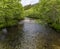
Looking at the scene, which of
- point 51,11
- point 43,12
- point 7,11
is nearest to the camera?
point 51,11

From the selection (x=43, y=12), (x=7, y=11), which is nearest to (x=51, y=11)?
(x=43, y=12)

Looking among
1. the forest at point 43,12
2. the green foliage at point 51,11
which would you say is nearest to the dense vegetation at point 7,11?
the forest at point 43,12

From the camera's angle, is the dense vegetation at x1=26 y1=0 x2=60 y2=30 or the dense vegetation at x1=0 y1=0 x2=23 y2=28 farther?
the dense vegetation at x1=0 y1=0 x2=23 y2=28

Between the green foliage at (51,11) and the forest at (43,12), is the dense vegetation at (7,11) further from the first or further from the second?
the green foliage at (51,11)

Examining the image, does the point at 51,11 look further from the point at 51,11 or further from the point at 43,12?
the point at 43,12

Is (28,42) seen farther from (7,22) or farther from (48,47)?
(7,22)

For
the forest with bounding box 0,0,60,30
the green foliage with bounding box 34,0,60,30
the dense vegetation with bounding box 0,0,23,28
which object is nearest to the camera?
the green foliage with bounding box 34,0,60,30

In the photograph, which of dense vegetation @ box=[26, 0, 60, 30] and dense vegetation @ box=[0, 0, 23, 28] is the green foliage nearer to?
dense vegetation @ box=[26, 0, 60, 30]

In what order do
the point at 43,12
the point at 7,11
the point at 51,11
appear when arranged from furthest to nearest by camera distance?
the point at 7,11 < the point at 43,12 < the point at 51,11

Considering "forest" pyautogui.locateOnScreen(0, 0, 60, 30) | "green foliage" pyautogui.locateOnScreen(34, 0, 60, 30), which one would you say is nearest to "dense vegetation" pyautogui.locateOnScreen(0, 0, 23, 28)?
"forest" pyautogui.locateOnScreen(0, 0, 60, 30)

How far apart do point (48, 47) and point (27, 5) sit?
211 ft

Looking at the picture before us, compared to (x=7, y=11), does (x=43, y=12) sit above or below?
below

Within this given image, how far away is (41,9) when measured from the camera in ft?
131

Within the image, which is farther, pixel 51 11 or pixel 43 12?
pixel 43 12
